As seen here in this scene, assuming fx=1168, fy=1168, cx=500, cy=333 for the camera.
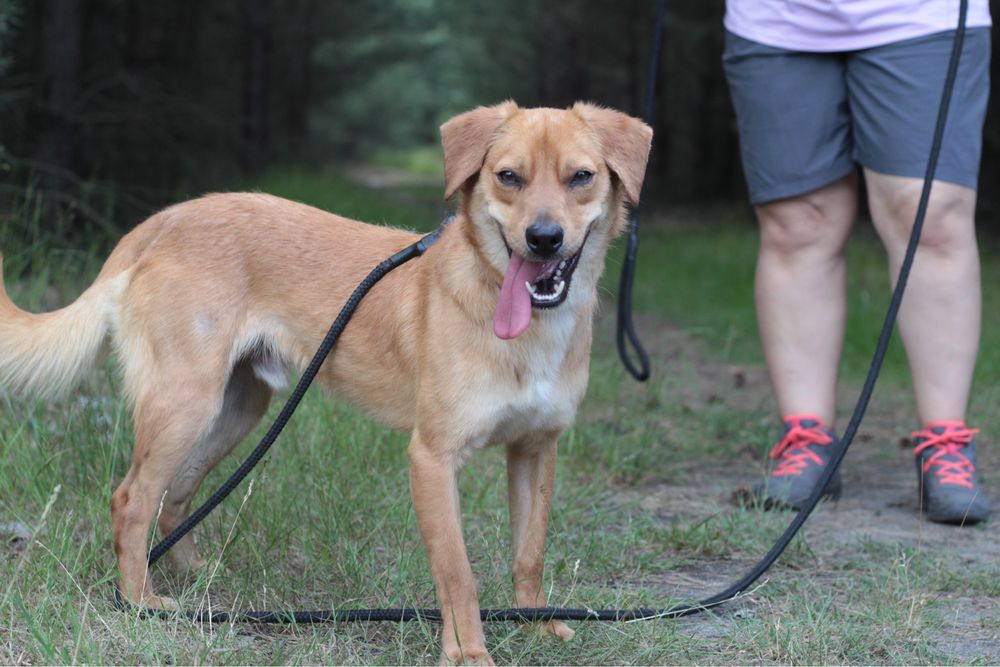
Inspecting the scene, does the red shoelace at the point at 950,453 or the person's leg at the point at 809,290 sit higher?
the person's leg at the point at 809,290

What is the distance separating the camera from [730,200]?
758 inches

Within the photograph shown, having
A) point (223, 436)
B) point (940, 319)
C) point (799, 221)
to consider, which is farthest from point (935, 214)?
point (223, 436)

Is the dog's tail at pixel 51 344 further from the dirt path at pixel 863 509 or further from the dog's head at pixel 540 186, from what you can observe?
the dirt path at pixel 863 509

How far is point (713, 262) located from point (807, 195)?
6.68 meters

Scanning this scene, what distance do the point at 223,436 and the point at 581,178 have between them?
1.51 meters

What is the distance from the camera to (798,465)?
439 cm

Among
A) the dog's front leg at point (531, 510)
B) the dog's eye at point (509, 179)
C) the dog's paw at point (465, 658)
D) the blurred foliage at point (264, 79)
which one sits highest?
the dog's eye at point (509, 179)

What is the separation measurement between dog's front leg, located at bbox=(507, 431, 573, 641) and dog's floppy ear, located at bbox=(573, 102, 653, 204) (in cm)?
69

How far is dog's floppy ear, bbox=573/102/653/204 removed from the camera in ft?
9.85

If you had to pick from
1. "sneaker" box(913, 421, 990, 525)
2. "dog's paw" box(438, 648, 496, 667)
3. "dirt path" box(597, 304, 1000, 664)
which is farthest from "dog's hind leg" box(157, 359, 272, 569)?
"sneaker" box(913, 421, 990, 525)

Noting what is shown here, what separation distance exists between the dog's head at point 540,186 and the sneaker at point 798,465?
161 cm

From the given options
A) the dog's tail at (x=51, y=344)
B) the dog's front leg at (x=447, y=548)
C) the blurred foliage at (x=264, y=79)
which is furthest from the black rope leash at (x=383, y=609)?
the blurred foliage at (x=264, y=79)

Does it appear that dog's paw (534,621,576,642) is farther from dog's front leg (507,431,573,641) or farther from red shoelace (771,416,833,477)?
red shoelace (771,416,833,477)

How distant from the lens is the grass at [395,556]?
291 cm
